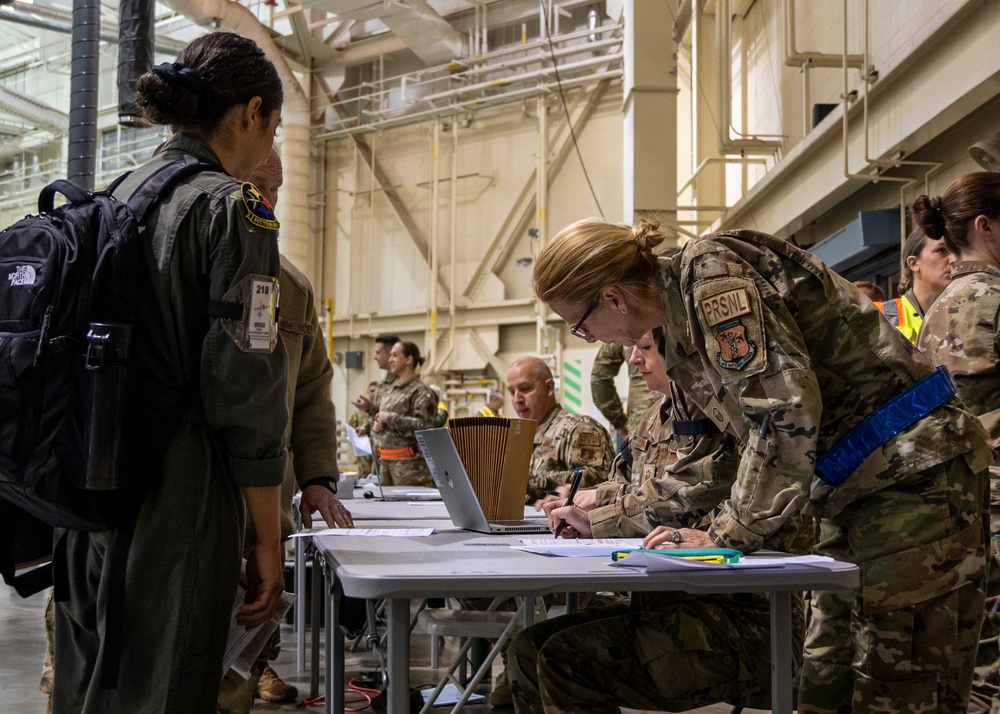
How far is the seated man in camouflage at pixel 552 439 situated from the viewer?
436cm

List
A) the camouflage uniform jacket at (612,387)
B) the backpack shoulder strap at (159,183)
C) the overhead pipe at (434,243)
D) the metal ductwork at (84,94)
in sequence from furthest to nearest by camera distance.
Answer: the overhead pipe at (434,243)
the camouflage uniform jacket at (612,387)
the metal ductwork at (84,94)
the backpack shoulder strap at (159,183)

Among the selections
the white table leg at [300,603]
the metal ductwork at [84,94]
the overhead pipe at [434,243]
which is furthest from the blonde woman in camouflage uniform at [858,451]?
the overhead pipe at [434,243]

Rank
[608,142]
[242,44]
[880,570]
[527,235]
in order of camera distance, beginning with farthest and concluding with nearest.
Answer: [527,235], [608,142], [880,570], [242,44]

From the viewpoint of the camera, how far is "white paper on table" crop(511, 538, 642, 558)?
1.75 meters

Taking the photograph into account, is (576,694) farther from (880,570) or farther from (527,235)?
(527,235)

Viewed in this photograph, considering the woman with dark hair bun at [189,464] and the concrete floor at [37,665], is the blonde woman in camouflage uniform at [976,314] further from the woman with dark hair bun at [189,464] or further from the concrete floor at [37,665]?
the woman with dark hair bun at [189,464]

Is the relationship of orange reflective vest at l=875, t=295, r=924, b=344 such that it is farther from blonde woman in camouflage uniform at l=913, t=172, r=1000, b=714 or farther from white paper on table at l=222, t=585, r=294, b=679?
white paper on table at l=222, t=585, r=294, b=679

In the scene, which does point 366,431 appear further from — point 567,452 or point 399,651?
point 399,651

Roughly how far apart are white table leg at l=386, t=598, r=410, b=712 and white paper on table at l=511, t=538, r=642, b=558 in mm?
359

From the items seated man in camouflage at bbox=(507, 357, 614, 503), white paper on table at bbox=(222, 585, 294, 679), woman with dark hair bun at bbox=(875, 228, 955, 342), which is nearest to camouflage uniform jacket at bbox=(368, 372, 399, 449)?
seated man in camouflage at bbox=(507, 357, 614, 503)

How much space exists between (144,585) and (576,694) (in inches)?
31.0

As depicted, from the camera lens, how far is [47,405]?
1305 millimetres

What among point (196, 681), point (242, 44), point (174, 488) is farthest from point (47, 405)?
point (242, 44)

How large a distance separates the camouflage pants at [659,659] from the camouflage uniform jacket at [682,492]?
0.28m
